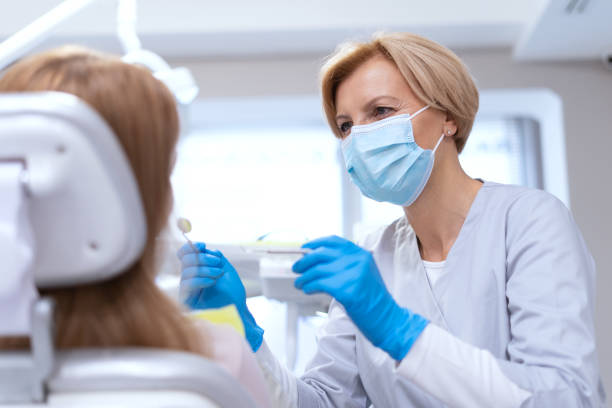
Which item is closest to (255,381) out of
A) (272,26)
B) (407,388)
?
(407,388)

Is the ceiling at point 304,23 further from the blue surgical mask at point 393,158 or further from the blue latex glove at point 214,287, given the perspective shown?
the blue latex glove at point 214,287

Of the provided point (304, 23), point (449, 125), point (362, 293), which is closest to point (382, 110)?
point (449, 125)

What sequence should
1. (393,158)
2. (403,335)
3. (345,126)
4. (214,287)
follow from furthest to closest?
(345,126) → (393,158) → (214,287) → (403,335)

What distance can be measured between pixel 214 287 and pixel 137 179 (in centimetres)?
67

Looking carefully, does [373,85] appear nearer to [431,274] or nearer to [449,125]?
[449,125]

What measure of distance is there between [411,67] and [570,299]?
0.66 metres

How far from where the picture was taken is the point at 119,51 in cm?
314

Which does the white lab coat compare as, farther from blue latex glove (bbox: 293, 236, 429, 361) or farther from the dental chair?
the dental chair

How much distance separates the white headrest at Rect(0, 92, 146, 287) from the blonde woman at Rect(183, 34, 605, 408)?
23.7 inches

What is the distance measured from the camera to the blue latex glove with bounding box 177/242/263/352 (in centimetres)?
123

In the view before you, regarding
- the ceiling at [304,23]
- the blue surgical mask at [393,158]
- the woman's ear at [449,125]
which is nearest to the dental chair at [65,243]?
the blue surgical mask at [393,158]

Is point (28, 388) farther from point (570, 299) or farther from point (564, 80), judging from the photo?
point (564, 80)

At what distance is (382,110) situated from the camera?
1.47 meters

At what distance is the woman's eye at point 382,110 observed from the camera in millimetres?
1463
